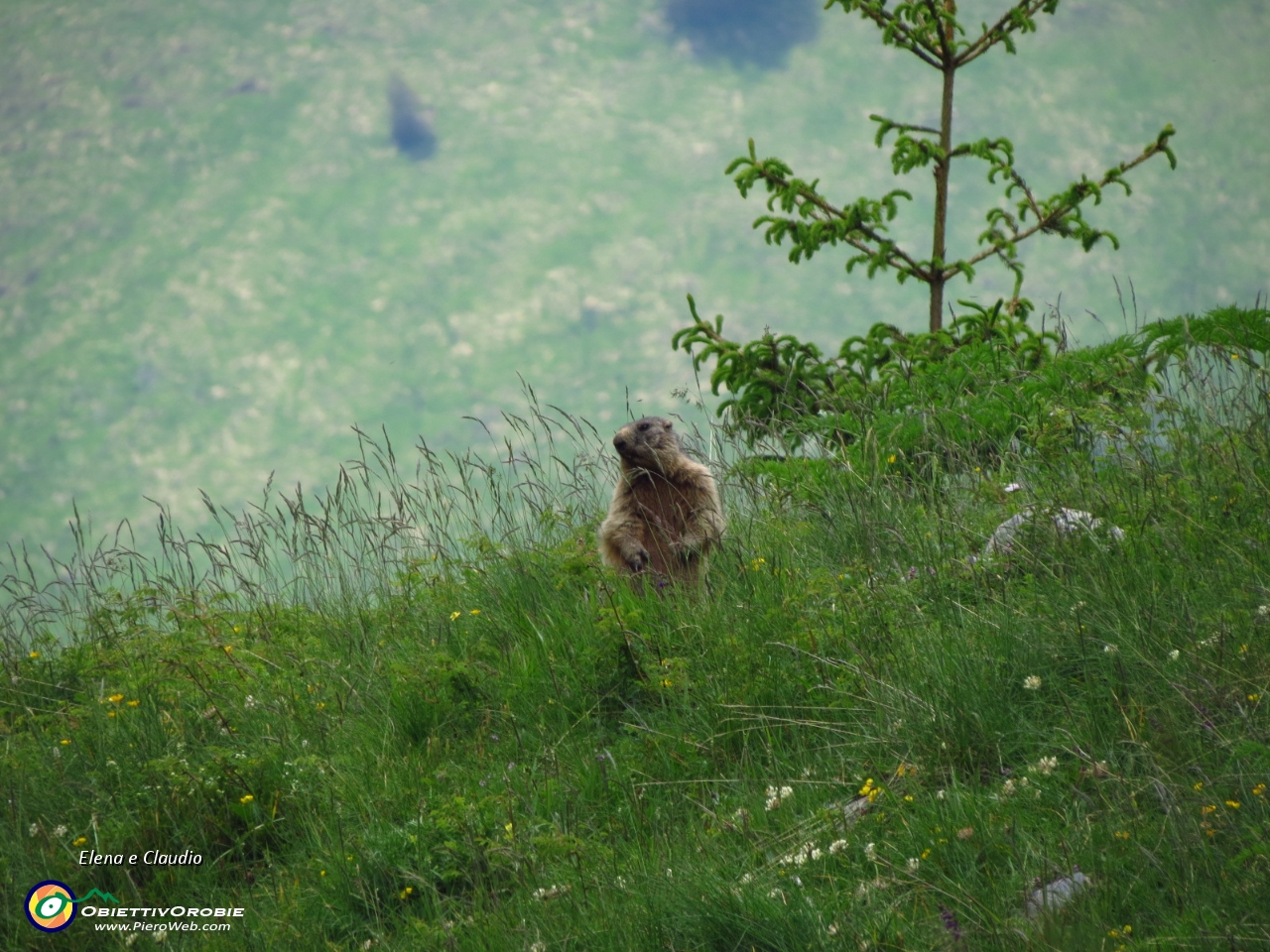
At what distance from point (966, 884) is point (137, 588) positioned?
5.91m

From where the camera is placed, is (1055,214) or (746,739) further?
(1055,214)

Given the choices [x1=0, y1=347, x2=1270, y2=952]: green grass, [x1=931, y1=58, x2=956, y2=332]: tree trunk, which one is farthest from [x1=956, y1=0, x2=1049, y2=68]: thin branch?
[x1=0, y1=347, x2=1270, y2=952]: green grass

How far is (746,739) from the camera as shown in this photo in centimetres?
424

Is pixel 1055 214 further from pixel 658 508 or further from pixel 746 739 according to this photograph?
pixel 746 739

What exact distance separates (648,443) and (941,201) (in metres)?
5.67

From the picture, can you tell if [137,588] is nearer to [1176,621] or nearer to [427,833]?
[427,833]

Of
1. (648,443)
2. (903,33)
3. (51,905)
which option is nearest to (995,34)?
(903,33)

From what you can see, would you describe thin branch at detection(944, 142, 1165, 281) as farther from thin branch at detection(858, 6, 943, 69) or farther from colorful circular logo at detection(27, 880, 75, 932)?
colorful circular logo at detection(27, 880, 75, 932)

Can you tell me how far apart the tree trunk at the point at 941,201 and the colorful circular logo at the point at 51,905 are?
29.6 feet

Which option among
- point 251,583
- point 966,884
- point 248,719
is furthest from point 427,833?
point 251,583

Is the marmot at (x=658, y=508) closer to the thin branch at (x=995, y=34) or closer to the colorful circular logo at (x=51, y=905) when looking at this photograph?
the colorful circular logo at (x=51, y=905)

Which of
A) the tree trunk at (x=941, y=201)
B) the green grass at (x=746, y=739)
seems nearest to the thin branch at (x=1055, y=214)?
the tree trunk at (x=941, y=201)

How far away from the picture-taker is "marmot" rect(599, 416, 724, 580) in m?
6.31

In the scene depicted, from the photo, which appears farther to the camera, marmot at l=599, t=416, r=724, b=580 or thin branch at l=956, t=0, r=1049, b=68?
thin branch at l=956, t=0, r=1049, b=68
